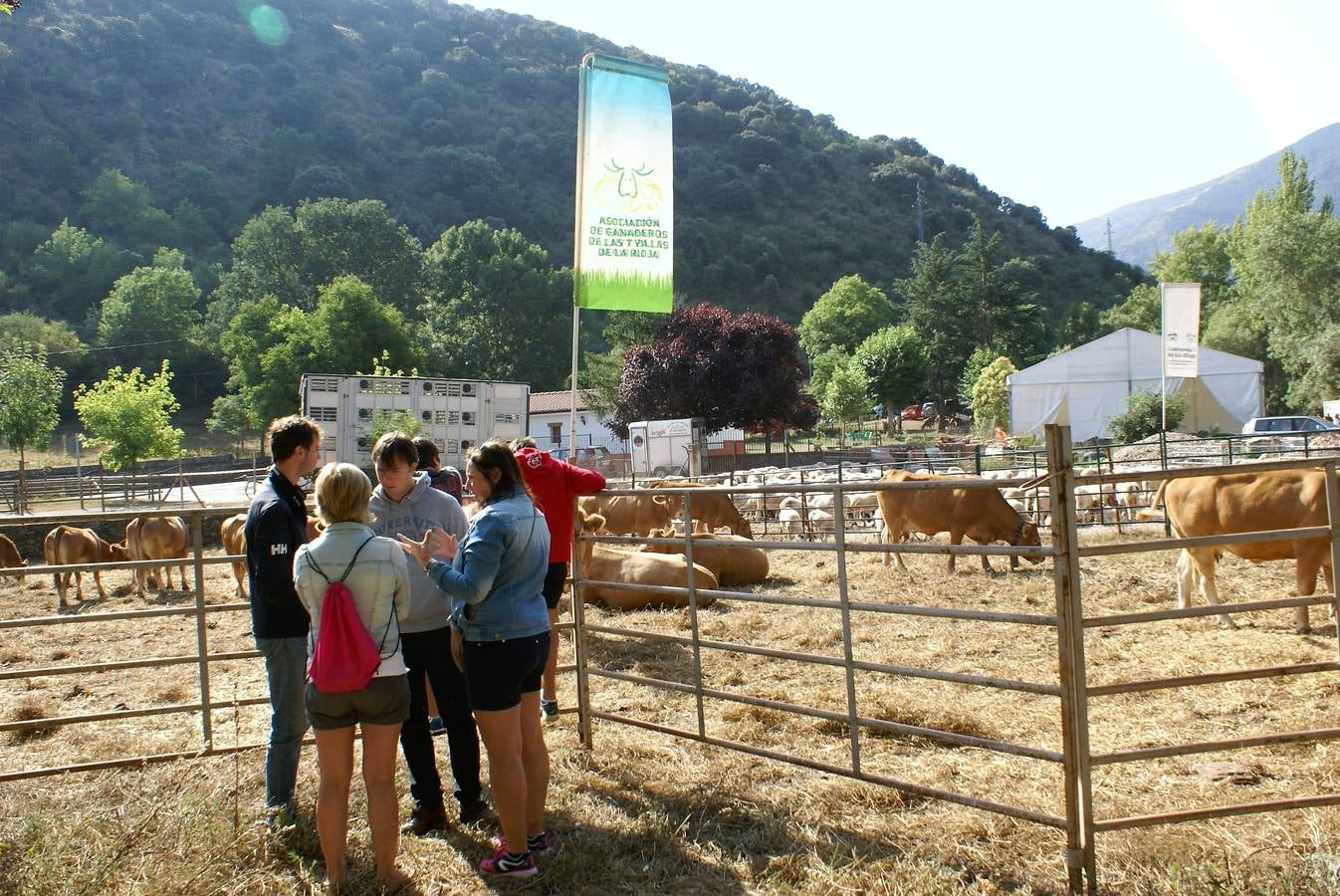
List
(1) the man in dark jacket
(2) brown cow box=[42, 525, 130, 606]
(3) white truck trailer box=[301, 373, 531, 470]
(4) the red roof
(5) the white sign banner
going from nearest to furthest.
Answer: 1. (1) the man in dark jacket
2. (2) brown cow box=[42, 525, 130, 606]
3. (5) the white sign banner
4. (3) white truck trailer box=[301, 373, 531, 470]
5. (4) the red roof

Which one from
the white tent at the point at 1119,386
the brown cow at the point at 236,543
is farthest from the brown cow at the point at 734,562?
the white tent at the point at 1119,386

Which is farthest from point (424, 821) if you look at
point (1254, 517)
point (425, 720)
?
point (1254, 517)

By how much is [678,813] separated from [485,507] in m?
1.70

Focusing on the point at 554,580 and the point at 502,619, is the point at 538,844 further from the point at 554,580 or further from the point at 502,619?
the point at 554,580

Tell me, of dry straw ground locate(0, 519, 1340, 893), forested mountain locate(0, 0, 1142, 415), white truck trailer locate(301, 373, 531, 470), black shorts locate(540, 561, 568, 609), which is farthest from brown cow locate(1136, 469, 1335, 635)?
forested mountain locate(0, 0, 1142, 415)

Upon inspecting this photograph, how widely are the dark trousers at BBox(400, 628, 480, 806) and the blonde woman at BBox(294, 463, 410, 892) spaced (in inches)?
21.6

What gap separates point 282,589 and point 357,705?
830mm

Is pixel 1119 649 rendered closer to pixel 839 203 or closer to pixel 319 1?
pixel 839 203

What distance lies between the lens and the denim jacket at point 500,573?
11.6 ft

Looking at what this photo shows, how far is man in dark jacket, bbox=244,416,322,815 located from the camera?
4.08 meters

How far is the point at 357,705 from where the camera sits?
354 centimetres

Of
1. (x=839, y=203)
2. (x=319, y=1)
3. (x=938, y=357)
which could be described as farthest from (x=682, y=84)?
(x=938, y=357)

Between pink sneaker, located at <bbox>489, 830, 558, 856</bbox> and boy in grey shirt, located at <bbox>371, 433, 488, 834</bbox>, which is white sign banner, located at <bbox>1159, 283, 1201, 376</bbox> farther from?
pink sneaker, located at <bbox>489, 830, 558, 856</bbox>

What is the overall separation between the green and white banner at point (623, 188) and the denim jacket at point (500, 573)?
12.4 feet
